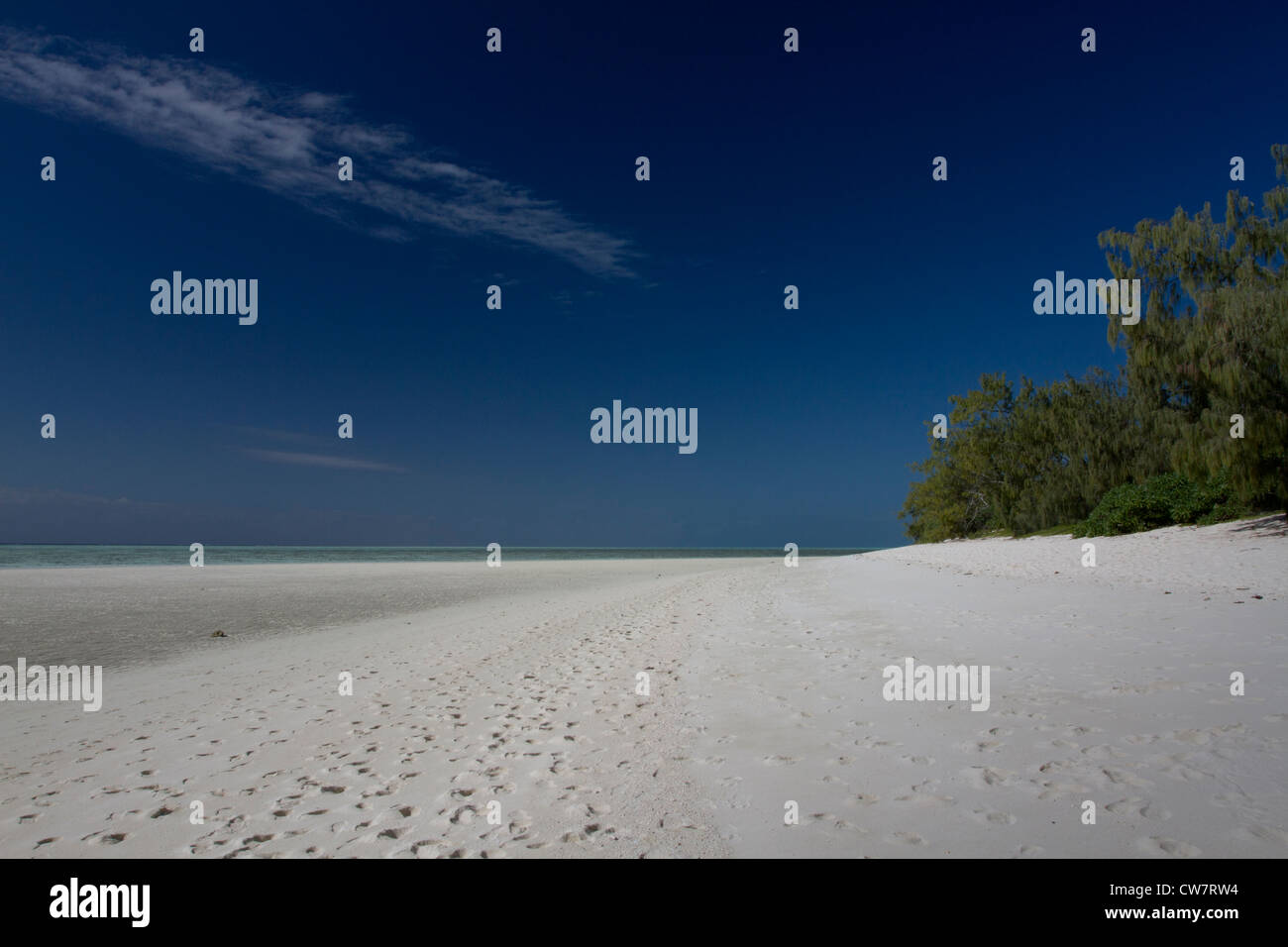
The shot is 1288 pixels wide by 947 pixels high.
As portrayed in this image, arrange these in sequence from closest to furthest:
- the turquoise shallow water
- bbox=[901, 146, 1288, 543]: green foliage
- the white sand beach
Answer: the white sand beach < bbox=[901, 146, 1288, 543]: green foliage < the turquoise shallow water

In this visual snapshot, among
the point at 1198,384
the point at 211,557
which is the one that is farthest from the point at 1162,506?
the point at 211,557


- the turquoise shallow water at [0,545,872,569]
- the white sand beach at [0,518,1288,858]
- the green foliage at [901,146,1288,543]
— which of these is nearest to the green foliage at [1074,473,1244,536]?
the green foliage at [901,146,1288,543]

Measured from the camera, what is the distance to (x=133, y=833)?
5.24m

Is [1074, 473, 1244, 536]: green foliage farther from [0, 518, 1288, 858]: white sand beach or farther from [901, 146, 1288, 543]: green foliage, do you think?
[0, 518, 1288, 858]: white sand beach

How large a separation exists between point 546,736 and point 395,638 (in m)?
10.1

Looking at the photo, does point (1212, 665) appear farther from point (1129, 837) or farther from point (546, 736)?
point (546, 736)

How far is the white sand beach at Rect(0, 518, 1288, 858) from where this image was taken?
4664 millimetres

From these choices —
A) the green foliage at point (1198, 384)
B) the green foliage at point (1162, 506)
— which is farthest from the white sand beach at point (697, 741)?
the green foliage at point (1162, 506)

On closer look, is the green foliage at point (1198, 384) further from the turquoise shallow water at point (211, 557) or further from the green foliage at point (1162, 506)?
the turquoise shallow water at point (211, 557)

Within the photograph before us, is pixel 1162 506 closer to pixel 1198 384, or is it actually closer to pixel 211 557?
pixel 1198 384

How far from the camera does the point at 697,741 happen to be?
22.2 feet

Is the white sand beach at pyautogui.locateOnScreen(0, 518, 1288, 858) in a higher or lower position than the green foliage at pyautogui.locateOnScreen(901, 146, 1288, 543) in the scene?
lower

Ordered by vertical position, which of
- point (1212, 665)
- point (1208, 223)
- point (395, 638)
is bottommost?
point (395, 638)
